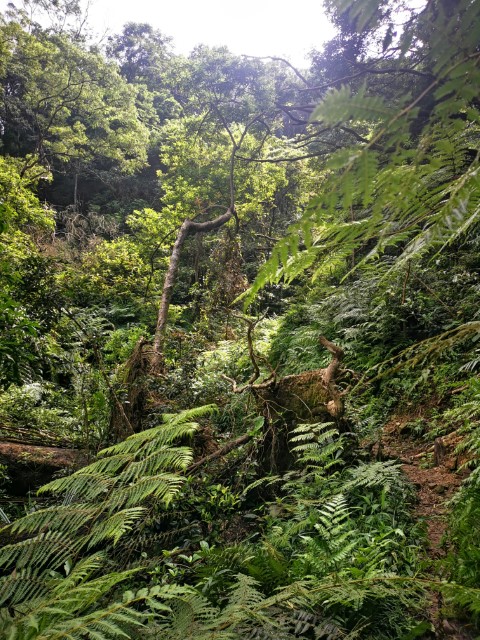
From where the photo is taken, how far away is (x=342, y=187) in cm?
85

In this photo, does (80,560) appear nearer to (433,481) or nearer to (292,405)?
(292,405)

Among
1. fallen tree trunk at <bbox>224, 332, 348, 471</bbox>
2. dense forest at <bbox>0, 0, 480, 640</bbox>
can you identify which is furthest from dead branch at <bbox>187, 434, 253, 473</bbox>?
fallen tree trunk at <bbox>224, 332, 348, 471</bbox>

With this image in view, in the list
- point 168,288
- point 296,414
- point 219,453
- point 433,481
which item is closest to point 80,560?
point 219,453

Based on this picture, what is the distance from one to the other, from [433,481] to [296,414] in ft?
3.48

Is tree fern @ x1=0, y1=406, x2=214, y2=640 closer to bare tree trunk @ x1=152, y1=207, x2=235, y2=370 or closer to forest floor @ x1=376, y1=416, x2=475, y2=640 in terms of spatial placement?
forest floor @ x1=376, y1=416, x2=475, y2=640

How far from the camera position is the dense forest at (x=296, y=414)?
1019mm

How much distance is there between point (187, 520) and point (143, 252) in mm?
11809

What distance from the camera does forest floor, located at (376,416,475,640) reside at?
1433 millimetres

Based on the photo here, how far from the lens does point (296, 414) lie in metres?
3.07

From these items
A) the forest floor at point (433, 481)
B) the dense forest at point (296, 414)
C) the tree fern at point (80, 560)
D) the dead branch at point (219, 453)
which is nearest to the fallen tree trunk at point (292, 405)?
the dense forest at point (296, 414)

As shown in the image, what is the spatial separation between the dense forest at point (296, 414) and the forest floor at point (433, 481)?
0.02 m

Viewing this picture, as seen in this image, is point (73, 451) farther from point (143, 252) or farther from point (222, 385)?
point (143, 252)

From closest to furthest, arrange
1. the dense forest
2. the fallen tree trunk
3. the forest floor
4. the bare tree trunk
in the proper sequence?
the dense forest < the forest floor < the fallen tree trunk < the bare tree trunk

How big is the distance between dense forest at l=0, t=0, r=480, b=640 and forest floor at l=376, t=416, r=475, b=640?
0.02m
